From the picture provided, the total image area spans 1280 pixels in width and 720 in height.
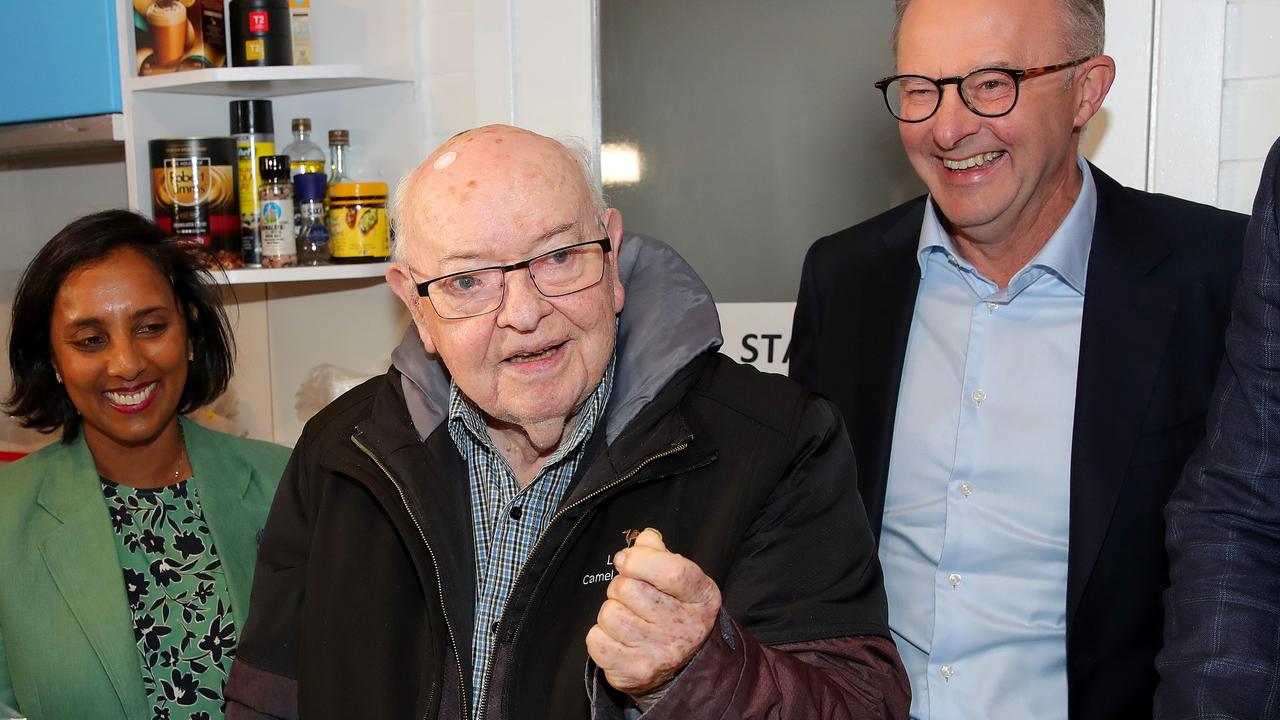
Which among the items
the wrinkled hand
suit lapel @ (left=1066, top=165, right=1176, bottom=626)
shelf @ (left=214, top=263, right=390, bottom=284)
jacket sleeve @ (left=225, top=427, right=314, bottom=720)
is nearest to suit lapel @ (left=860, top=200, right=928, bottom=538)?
suit lapel @ (left=1066, top=165, right=1176, bottom=626)

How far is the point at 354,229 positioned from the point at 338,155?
0.20 metres

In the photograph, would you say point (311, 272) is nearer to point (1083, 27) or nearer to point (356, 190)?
point (356, 190)

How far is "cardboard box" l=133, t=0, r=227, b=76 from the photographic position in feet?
7.77

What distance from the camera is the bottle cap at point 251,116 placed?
93.4 inches

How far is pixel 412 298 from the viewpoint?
1.44 m

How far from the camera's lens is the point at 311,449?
154 centimetres

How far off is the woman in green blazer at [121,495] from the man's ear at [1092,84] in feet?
4.92

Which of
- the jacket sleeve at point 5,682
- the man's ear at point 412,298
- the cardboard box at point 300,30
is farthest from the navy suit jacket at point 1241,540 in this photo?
the cardboard box at point 300,30

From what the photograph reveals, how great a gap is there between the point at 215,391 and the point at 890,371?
1.23 m

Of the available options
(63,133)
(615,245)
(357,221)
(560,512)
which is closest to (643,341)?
(615,245)

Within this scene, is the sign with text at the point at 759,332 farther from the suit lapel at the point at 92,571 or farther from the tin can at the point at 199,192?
the suit lapel at the point at 92,571

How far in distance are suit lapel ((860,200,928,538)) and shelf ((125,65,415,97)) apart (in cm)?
113

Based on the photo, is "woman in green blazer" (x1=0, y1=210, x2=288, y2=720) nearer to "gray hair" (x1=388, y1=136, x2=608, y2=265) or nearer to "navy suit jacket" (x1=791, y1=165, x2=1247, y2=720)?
"gray hair" (x1=388, y1=136, x2=608, y2=265)

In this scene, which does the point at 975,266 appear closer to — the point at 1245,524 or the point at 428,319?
the point at 1245,524
